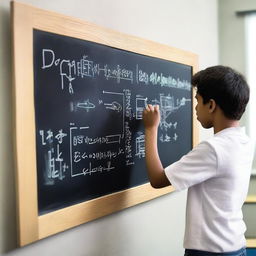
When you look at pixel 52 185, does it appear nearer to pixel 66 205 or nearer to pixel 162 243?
pixel 66 205

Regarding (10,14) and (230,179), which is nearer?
(10,14)

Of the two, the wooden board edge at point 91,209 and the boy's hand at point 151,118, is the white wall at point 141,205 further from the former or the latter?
the boy's hand at point 151,118

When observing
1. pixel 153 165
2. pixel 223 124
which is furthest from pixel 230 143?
pixel 153 165

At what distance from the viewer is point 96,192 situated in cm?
162

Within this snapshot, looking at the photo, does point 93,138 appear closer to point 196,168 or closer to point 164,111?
point 196,168

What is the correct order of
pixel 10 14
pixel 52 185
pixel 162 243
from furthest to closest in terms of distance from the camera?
pixel 162 243 < pixel 52 185 < pixel 10 14

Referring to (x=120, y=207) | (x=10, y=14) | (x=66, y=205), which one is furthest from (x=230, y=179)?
(x=10, y=14)

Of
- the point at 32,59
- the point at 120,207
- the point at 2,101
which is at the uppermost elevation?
the point at 32,59

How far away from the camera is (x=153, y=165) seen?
1.65 metres

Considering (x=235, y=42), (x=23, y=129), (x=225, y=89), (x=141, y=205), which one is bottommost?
(x=141, y=205)

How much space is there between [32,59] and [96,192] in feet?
2.12

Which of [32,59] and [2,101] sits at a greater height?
[32,59]

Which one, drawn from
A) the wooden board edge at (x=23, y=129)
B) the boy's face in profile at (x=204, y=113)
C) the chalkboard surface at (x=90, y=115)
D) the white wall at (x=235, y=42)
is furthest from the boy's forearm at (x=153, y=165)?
the white wall at (x=235, y=42)

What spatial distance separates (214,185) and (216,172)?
0.07m
